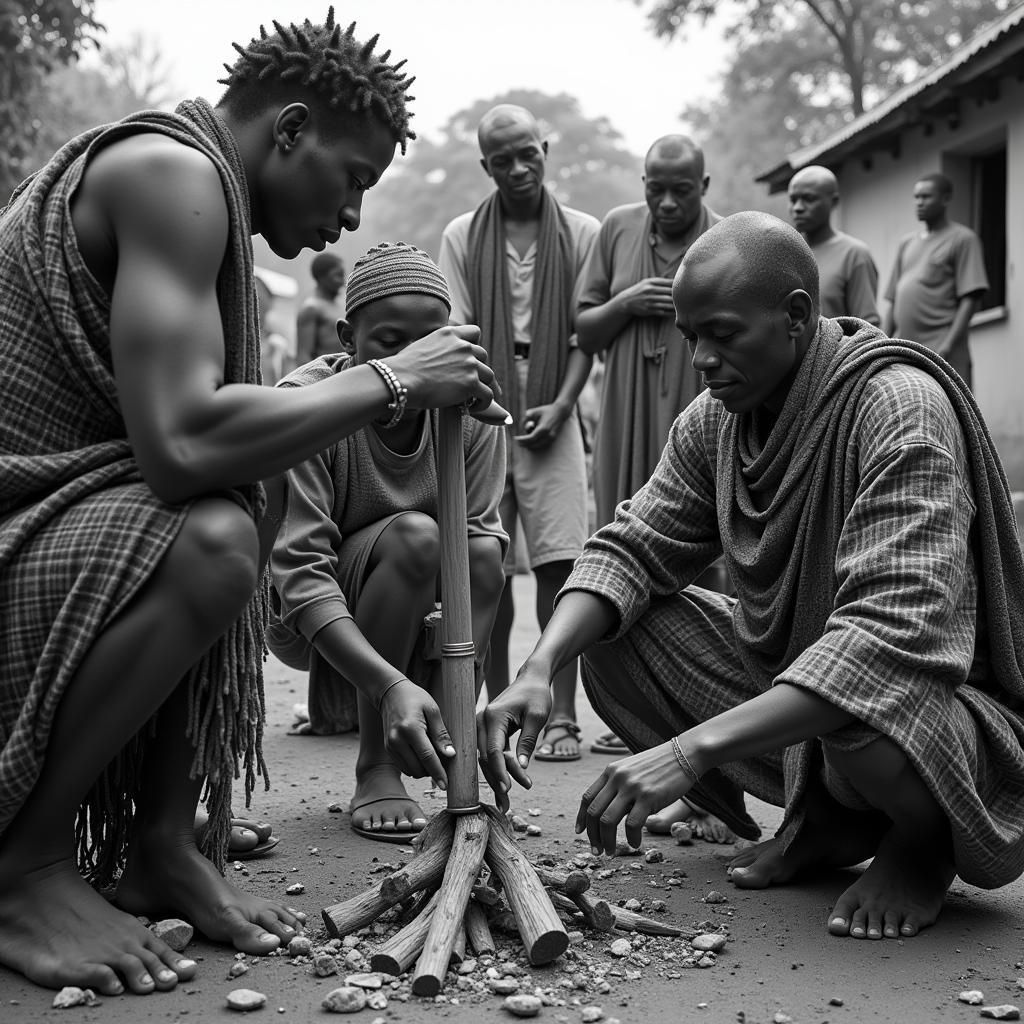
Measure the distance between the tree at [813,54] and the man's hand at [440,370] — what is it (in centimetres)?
2176

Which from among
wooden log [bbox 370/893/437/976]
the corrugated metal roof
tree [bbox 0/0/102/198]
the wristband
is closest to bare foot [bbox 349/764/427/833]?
the wristband

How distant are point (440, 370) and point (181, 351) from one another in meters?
0.58

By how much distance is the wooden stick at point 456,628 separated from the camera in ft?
9.89

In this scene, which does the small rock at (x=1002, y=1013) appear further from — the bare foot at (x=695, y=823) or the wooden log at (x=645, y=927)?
the bare foot at (x=695, y=823)

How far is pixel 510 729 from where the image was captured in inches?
121

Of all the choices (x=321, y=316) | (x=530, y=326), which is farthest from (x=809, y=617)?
(x=321, y=316)

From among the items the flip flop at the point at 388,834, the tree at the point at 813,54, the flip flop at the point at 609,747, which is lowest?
the flip flop at the point at 388,834

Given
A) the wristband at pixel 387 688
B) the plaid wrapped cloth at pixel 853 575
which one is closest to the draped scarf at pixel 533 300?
the plaid wrapped cloth at pixel 853 575

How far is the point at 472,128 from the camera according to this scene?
44.0 meters

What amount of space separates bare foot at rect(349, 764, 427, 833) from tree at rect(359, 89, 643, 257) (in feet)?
128

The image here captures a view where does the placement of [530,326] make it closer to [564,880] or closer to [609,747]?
[609,747]

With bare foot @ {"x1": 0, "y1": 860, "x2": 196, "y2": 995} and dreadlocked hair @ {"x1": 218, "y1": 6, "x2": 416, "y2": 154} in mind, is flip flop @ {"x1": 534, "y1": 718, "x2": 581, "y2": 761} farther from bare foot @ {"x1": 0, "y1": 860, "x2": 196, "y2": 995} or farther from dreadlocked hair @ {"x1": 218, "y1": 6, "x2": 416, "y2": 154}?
dreadlocked hair @ {"x1": 218, "y1": 6, "x2": 416, "y2": 154}

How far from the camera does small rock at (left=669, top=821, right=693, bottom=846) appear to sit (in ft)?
12.5

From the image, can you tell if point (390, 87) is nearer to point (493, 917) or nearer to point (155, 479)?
point (155, 479)
